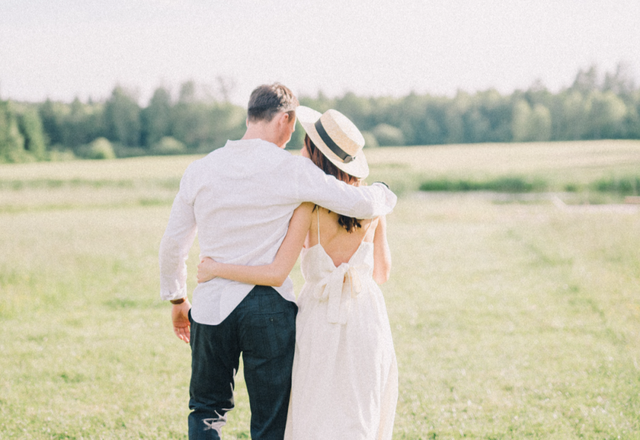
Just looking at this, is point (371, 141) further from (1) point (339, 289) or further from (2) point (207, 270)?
(2) point (207, 270)

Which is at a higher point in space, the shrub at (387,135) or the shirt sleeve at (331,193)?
the shirt sleeve at (331,193)

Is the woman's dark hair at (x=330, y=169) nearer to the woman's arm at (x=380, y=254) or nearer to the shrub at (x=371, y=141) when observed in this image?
the woman's arm at (x=380, y=254)

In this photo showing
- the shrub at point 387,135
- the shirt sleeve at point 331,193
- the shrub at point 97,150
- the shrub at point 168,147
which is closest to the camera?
the shirt sleeve at point 331,193

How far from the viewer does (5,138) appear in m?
35.4

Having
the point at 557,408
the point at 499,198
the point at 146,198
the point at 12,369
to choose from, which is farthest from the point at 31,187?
the point at 557,408

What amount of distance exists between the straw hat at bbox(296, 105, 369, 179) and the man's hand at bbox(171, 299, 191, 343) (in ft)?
3.39

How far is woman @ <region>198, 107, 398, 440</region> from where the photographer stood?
2.39 meters

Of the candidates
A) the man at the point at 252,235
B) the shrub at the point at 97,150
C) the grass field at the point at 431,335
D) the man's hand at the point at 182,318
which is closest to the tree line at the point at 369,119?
the shrub at the point at 97,150

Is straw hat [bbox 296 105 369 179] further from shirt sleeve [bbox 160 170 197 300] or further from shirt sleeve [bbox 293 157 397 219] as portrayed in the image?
shirt sleeve [bbox 160 170 197 300]

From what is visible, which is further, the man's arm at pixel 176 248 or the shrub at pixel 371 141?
the shrub at pixel 371 141

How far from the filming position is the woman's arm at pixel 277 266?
2.25 meters

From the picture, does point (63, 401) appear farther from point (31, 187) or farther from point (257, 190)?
point (31, 187)

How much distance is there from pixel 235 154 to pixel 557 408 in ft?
10.0

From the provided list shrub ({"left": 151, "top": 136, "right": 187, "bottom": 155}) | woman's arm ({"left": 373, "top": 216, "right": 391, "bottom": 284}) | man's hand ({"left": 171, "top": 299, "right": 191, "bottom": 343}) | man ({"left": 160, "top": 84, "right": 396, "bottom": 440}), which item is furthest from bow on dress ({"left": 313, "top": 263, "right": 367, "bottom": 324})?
shrub ({"left": 151, "top": 136, "right": 187, "bottom": 155})
